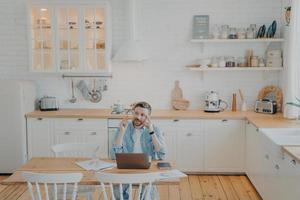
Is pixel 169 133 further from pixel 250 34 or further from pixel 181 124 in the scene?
pixel 250 34

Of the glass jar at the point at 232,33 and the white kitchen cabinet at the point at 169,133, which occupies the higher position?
the glass jar at the point at 232,33

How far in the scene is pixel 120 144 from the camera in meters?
3.54

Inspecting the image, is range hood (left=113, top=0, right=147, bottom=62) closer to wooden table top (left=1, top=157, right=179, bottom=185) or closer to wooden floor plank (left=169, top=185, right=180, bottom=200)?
wooden floor plank (left=169, top=185, right=180, bottom=200)

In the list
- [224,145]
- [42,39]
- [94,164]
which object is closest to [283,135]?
[224,145]

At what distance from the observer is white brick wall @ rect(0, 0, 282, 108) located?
18.1 feet

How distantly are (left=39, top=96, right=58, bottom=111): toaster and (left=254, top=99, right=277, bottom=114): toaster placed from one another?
285cm

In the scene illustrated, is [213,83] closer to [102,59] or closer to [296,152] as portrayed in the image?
[102,59]

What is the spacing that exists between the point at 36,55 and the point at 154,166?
303 centimetres

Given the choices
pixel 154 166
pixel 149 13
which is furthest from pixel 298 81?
pixel 154 166

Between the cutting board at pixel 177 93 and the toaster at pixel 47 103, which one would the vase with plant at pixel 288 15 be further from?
the toaster at pixel 47 103

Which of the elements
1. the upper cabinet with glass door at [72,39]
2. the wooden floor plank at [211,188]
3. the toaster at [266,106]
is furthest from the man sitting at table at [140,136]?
the toaster at [266,106]

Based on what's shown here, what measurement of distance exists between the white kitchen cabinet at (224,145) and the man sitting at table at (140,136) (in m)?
1.67

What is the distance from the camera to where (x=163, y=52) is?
5645mm

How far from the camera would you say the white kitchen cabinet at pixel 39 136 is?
17.3 ft
